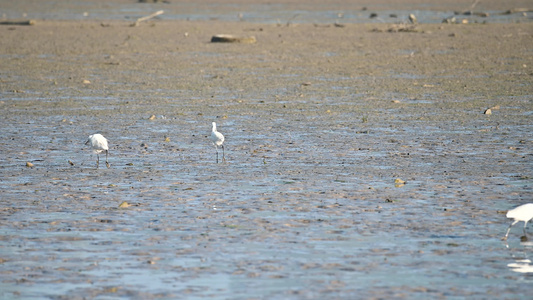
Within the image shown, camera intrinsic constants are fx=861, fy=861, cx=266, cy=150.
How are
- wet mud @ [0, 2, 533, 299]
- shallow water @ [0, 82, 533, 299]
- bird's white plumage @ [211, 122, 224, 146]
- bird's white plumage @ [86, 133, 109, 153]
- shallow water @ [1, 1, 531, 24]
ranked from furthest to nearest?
shallow water @ [1, 1, 531, 24] → bird's white plumage @ [211, 122, 224, 146] → bird's white plumage @ [86, 133, 109, 153] → wet mud @ [0, 2, 533, 299] → shallow water @ [0, 82, 533, 299]

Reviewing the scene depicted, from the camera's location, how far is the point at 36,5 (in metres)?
63.0

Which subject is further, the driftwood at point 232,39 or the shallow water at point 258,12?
the shallow water at point 258,12

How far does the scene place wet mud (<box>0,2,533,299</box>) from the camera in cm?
679

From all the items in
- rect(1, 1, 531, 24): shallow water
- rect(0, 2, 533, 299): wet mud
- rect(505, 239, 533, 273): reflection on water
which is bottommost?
rect(505, 239, 533, 273): reflection on water

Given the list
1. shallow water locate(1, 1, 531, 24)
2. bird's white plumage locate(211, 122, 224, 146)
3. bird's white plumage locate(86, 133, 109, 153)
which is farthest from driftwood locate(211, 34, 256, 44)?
bird's white plumage locate(86, 133, 109, 153)

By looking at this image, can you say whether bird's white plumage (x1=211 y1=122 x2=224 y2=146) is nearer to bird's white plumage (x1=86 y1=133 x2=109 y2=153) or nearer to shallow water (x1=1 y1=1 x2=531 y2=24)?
bird's white plumage (x1=86 y1=133 x2=109 y2=153)

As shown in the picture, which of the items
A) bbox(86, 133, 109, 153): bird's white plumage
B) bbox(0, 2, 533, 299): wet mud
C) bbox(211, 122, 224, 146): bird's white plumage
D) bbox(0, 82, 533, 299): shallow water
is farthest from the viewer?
bbox(211, 122, 224, 146): bird's white plumage

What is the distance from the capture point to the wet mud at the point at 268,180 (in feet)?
22.3

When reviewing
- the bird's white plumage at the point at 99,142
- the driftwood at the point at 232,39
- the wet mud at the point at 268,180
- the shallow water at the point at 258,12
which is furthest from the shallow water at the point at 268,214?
the shallow water at the point at 258,12

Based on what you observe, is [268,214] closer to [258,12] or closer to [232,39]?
[232,39]

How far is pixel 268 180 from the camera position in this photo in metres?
10.5

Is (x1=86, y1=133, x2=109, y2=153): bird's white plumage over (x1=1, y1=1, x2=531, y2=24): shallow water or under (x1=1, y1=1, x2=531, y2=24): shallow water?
under

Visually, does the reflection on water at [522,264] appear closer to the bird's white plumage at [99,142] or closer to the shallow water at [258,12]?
the bird's white plumage at [99,142]

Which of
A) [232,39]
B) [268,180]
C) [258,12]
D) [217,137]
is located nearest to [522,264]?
[268,180]
